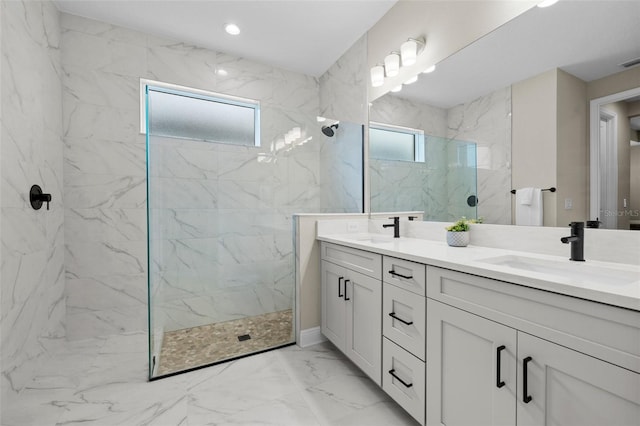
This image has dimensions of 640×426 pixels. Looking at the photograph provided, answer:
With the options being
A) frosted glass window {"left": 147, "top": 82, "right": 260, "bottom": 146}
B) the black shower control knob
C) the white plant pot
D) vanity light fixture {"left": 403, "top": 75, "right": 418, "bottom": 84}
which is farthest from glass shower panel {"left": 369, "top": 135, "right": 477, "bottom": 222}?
the black shower control knob

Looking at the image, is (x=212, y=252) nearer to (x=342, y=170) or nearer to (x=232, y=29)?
(x=342, y=170)

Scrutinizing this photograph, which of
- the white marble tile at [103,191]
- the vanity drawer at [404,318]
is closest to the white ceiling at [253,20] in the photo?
the white marble tile at [103,191]

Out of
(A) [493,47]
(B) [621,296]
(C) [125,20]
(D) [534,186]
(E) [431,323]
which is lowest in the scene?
(E) [431,323]

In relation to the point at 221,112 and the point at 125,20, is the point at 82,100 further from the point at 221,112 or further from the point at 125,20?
the point at 221,112

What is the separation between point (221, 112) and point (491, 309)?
2.95 meters

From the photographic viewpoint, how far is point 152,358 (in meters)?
1.79

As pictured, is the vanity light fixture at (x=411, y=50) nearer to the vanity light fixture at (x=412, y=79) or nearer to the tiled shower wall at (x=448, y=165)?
the vanity light fixture at (x=412, y=79)

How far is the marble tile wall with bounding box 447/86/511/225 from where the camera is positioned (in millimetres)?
1500

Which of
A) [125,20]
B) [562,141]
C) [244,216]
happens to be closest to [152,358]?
[244,216]

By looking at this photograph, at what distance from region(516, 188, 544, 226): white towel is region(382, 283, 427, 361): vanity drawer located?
0.71 m

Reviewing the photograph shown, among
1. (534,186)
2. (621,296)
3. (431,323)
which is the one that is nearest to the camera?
(621,296)

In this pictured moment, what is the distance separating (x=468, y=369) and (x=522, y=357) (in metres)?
0.23

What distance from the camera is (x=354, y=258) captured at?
70.2 inches

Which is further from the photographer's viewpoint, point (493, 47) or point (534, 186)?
point (493, 47)
